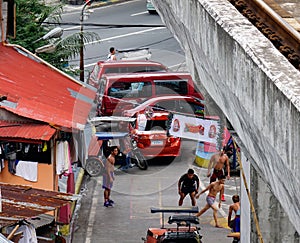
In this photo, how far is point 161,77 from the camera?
27.6 metres

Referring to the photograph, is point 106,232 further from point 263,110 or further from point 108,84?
point 263,110

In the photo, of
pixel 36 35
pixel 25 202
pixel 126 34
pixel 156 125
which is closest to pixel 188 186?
pixel 156 125

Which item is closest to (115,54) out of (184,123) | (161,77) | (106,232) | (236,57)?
(161,77)

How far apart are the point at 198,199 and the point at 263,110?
13621 mm

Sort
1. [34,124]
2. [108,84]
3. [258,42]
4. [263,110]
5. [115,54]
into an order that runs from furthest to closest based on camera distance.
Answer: [115,54], [108,84], [34,124], [258,42], [263,110]

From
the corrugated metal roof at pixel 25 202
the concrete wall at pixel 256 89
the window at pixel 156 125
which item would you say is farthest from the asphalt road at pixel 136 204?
the concrete wall at pixel 256 89

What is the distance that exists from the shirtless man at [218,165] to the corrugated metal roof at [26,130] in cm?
566

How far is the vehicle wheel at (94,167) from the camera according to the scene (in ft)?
74.3

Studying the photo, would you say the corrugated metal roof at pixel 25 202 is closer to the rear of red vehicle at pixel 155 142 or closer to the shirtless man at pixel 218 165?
the shirtless man at pixel 218 165

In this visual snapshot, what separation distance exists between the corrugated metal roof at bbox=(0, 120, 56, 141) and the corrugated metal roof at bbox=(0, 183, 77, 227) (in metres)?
2.08

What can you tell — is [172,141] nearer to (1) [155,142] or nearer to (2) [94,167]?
(1) [155,142]

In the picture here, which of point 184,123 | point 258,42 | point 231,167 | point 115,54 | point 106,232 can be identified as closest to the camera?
point 258,42

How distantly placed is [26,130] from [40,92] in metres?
2.23

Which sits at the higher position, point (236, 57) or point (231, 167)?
point (236, 57)
